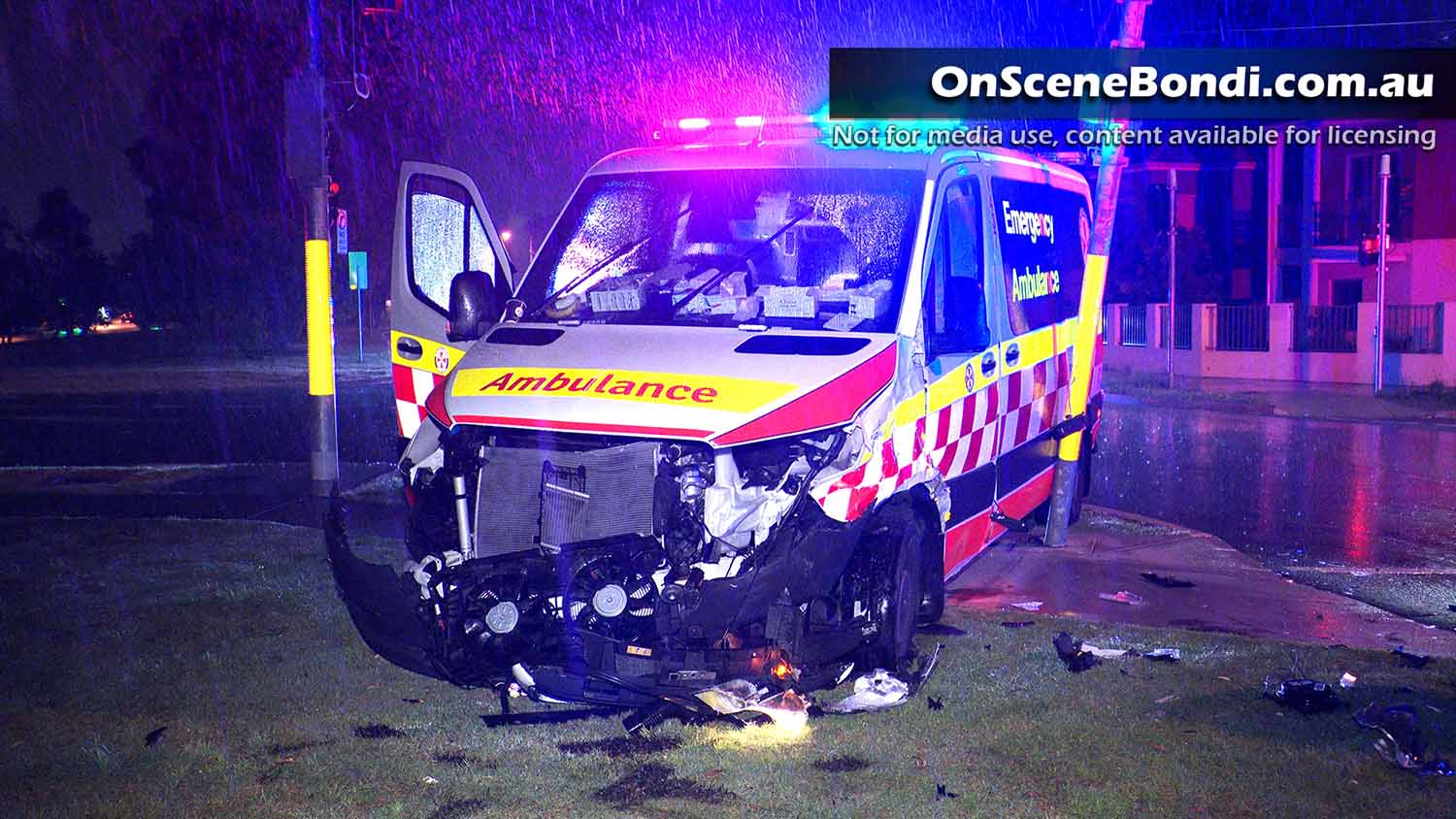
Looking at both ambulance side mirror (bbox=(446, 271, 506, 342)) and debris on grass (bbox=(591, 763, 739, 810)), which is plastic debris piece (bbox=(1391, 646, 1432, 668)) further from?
ambulance side mirror (bbox=(446, 271, 506, 342))

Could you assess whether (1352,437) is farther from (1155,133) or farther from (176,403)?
(176,403)

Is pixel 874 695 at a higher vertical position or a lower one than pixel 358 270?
lower

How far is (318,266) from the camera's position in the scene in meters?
10.6

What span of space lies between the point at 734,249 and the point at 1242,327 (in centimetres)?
2457

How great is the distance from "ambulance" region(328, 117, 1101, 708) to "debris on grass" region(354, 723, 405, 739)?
29 cm

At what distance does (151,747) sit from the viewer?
16.1 feet

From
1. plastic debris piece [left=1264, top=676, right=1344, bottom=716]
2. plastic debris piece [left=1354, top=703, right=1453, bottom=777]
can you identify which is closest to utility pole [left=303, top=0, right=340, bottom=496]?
plastic debris piece [left=1264, top=676, right=1344, bottom=716]

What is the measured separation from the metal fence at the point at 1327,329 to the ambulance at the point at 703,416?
21.6 metres

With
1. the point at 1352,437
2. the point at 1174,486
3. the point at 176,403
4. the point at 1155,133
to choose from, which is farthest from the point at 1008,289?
the point at 176,403

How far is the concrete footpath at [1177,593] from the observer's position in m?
6.75

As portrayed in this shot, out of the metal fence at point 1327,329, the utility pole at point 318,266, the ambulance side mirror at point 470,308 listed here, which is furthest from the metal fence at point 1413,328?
the ambulance side mirror at point 470,308

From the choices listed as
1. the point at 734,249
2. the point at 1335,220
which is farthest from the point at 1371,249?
the point at 734,249

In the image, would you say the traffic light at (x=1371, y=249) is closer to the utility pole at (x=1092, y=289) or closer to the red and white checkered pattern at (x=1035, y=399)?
the utility pole at (x=1092, y=289)

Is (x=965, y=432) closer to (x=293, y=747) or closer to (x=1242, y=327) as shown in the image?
(x=293, y=747)
